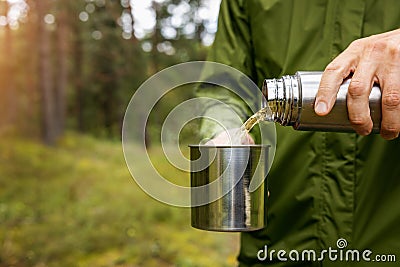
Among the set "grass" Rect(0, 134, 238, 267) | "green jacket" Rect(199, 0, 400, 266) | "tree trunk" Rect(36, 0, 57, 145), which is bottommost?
"grass" Rect(0, 134, 238, 267)

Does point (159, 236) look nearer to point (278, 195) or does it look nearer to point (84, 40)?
point (84, 40)

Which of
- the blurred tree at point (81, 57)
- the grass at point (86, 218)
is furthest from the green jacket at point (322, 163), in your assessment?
the blurred tree at point (81, 57)

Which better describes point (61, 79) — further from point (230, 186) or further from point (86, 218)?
point (230, 186)

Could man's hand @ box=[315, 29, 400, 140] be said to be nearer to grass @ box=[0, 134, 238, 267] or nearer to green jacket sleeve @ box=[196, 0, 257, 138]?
green jacket sleeve @ box=[196, 0, 257, 138]

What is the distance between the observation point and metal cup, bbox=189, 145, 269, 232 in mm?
653

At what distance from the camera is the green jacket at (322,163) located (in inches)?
33.5

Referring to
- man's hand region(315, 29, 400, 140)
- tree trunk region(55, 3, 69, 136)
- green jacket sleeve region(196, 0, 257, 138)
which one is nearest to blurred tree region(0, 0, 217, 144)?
tree trunk region(55, 3, 69, 136)

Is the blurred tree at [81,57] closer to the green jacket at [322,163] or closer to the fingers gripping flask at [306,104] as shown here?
the green jacket at [322,163]

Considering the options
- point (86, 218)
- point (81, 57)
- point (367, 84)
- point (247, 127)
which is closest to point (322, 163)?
point (247, 127)

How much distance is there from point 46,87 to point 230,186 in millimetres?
4563

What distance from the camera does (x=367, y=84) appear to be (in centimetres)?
59

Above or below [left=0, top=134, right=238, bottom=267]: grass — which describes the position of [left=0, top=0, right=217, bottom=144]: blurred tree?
above

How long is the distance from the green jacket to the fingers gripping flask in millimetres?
235

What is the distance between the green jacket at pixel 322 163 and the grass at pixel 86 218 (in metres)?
2.59
